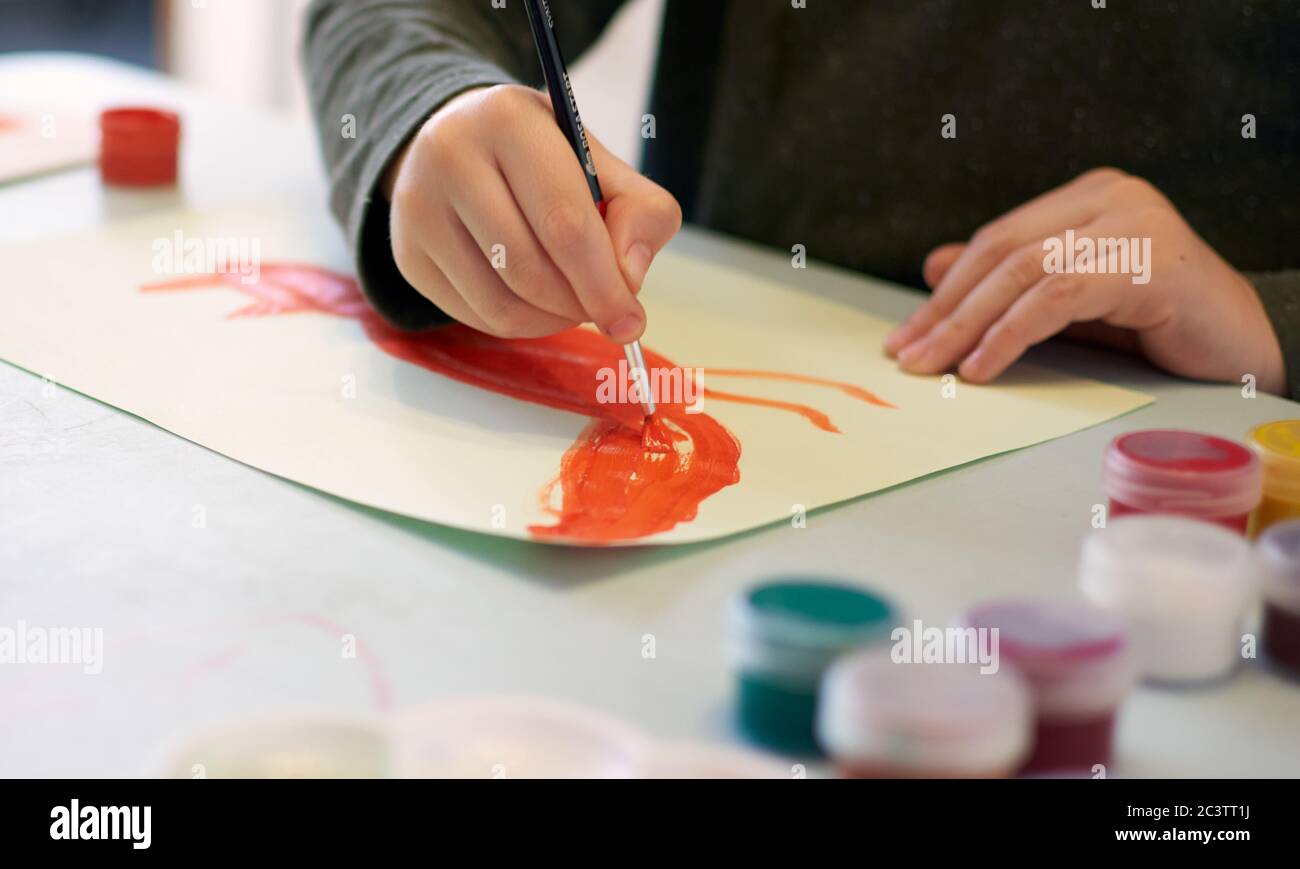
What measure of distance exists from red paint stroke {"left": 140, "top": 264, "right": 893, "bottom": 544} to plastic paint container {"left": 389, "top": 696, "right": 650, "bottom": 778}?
0.14m

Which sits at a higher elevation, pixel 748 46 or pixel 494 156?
pixel 748 46

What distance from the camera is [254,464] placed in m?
0.67

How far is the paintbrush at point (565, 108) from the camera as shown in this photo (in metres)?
0.74

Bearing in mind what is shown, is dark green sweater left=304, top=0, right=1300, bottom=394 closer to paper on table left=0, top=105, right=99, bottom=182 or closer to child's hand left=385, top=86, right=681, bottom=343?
child's hand left=385, top=86, right=681, bottom=343

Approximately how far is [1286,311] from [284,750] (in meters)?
0.76

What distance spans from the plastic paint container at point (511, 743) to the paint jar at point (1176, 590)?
19 centimetres

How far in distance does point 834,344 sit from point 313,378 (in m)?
0.34

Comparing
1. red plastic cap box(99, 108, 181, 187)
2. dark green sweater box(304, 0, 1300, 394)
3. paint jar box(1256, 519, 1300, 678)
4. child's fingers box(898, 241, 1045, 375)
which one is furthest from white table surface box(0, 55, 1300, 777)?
red plastic cap box(99, 108, 181, 187)

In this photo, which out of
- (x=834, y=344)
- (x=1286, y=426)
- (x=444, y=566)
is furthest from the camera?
(x=834, y=344)

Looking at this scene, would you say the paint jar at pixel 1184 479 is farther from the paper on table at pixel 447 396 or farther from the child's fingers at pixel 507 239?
the child's fingers at pixel 507 239

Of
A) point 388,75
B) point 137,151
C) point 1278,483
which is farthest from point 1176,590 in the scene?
point 137,151

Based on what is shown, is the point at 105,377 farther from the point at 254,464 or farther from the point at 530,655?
the point at 530,655
